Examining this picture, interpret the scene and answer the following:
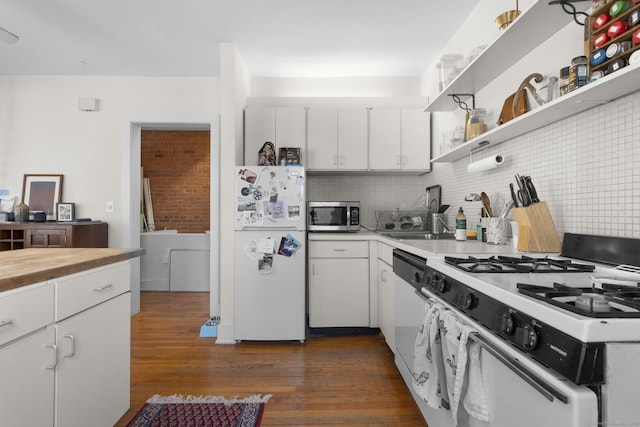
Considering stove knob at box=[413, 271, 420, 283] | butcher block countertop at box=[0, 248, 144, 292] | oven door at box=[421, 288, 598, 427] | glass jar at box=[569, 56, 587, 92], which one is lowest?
oven door at box=[421, 288, 598, 427]

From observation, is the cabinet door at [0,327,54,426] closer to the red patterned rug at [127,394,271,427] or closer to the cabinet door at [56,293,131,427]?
the cabinet door at [56,293,131,427]

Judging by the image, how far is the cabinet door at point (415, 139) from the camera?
353 cm

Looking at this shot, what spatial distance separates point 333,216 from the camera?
325 cm

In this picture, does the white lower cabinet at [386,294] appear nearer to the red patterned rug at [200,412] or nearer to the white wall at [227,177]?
the red patterned rug at [200,412]

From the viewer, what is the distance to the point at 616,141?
1418mm

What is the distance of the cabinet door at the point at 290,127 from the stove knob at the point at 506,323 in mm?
2810

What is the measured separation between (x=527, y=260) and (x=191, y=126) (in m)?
3.51

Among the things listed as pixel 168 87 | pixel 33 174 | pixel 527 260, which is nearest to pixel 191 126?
pixel 168 87

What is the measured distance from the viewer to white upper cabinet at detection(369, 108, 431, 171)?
11.5 ft

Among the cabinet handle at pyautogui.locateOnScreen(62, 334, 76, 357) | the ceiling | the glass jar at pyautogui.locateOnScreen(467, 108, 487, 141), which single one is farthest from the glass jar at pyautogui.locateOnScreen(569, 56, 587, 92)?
the cabinet handle at pyautogui.locateOnScreen(62, 334, 76, 357)

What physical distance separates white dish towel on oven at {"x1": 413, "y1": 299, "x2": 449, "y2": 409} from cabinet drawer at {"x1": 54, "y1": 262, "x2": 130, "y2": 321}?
53.7 inches

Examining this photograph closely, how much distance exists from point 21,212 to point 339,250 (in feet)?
10.5

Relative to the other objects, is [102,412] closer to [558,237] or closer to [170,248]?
[558,237]

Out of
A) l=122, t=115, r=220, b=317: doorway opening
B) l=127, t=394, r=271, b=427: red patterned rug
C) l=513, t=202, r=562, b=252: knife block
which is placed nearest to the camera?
l=513, t=202, r=562, b=252: knife block
